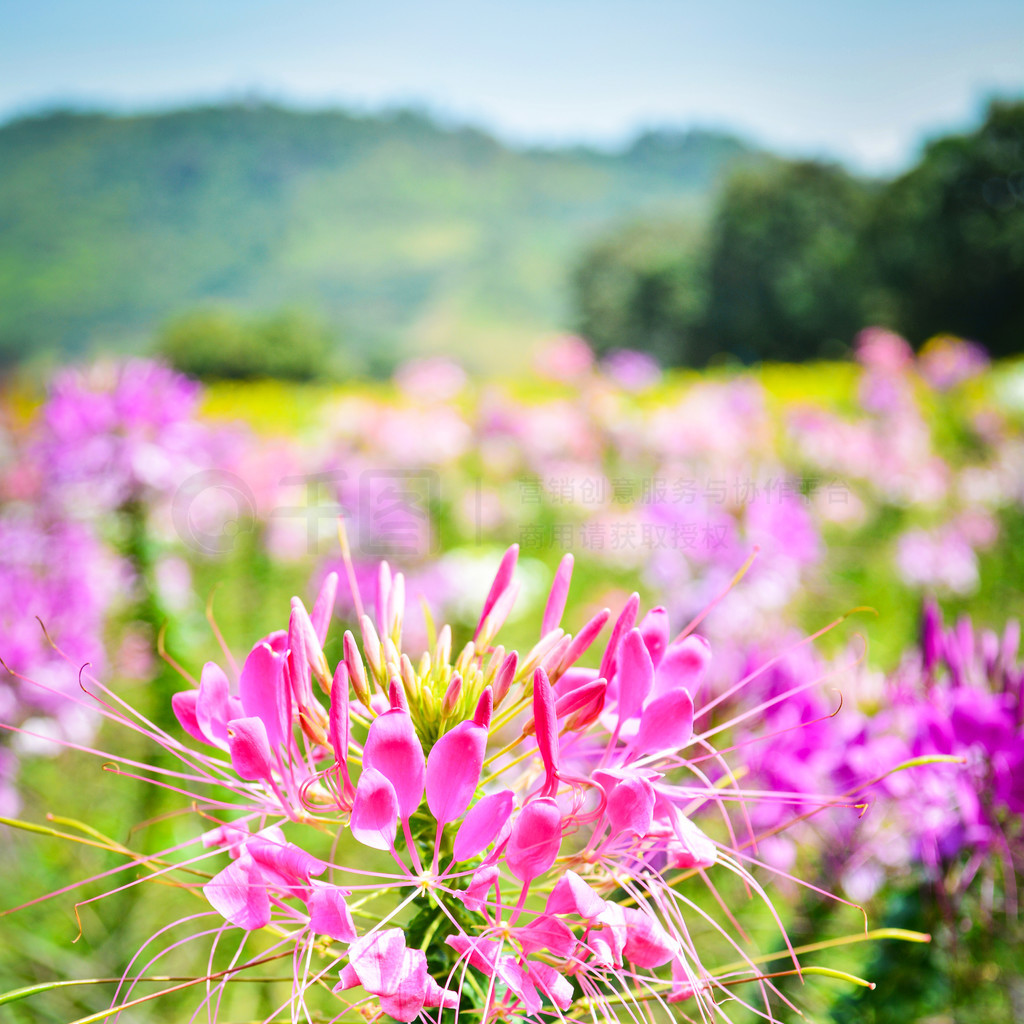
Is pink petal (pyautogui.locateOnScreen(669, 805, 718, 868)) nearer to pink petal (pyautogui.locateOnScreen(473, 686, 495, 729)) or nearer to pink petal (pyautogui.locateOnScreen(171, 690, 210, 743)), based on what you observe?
pink petal (pyautogui.locateOnScreen(473, 686, 495, 729))

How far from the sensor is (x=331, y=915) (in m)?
0.47

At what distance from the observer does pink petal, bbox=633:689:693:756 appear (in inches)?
21.8

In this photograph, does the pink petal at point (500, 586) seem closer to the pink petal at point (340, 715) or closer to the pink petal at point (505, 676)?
the pink petal at point (505, 676)

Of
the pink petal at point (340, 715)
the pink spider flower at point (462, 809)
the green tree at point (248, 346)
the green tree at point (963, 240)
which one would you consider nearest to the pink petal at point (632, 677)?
the pink spider flower at point (462, 809)

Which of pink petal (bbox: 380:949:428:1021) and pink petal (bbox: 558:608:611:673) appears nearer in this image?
pink petal (bbox: 380:949:428:1021)

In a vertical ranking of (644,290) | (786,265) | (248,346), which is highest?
(786,265)

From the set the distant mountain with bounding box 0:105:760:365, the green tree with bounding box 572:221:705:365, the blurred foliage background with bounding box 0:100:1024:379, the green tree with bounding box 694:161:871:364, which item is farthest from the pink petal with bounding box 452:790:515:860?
the distant mountain with bounding box 0:105:760:365

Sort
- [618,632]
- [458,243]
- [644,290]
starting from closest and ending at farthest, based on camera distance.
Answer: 1. [618,632]
2. [644,290]
3. [458,243]

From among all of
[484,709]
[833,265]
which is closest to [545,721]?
[484,709]

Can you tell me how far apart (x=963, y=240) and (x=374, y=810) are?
57.9 ft

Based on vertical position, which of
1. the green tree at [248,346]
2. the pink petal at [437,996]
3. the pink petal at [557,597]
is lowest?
the pink petal at [437,996]

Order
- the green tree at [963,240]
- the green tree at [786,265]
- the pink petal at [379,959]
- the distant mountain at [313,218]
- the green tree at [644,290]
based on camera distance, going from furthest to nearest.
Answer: the distant mountain at [313,218]
the green tree at [644,290]
the green tree at [786,265]
the green tree at [963,240]
the pink petal at [379,959]

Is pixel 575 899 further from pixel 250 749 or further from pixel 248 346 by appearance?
pixel 248 346

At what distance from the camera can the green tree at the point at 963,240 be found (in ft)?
44.9
